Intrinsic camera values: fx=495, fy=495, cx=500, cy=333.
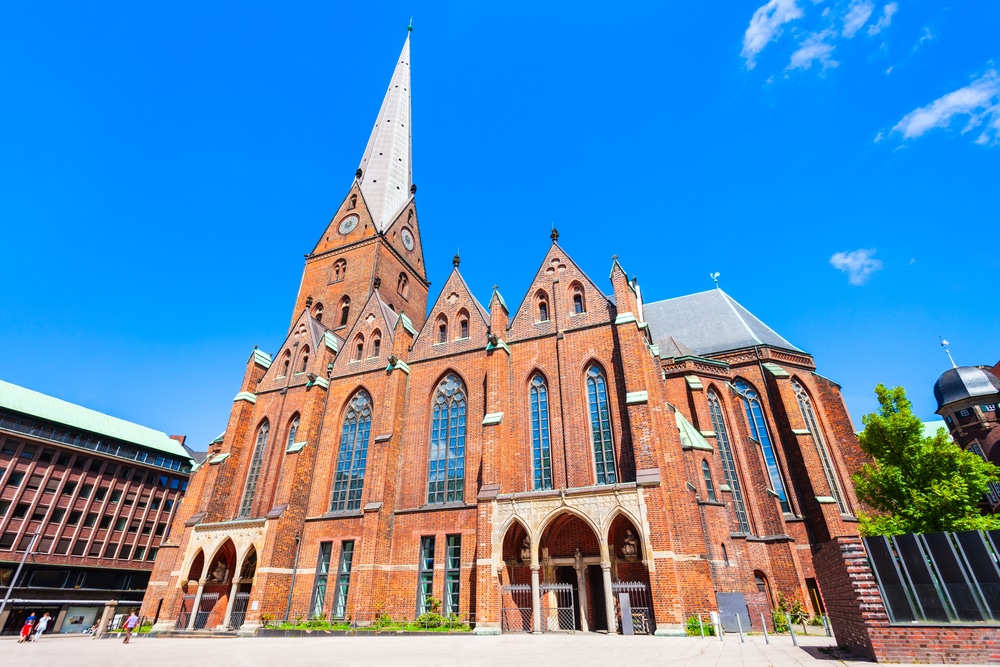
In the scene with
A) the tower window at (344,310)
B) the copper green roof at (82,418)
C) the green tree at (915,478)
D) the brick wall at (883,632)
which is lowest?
the brick wall at (883,632)

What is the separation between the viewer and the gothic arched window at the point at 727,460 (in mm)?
21312

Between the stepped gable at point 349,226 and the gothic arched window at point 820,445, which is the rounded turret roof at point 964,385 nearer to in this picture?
the gothic arched window at point 820,445

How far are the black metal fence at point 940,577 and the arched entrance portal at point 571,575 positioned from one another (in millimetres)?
9980

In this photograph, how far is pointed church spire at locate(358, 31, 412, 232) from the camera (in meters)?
40.6

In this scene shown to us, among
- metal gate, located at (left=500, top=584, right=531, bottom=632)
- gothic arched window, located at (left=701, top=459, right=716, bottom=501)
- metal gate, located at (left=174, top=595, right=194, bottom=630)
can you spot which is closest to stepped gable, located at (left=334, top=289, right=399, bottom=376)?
metal gate, located at (left=174, top=595, right=194, bottom=630)

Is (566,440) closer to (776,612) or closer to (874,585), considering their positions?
(776,612)

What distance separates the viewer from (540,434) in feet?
65.9

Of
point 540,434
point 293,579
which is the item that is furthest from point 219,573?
point 540,434

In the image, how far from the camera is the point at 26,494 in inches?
1441

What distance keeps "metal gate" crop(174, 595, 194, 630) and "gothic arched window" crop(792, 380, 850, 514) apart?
2846 cm

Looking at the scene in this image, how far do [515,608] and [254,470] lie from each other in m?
15.5

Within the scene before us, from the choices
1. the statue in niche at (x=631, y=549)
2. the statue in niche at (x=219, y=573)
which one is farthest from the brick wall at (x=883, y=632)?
the statue in niche at (x=219, y=573)

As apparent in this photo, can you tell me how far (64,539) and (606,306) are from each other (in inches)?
1762

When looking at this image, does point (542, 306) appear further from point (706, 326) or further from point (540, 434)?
point (706, 326)
